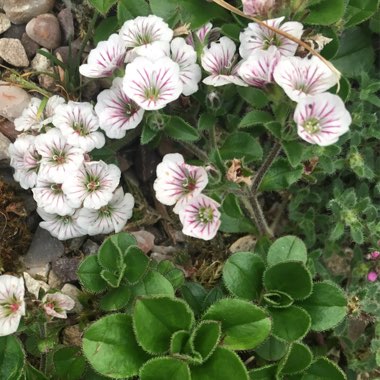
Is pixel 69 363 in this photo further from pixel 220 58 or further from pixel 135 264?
pixel 220 58

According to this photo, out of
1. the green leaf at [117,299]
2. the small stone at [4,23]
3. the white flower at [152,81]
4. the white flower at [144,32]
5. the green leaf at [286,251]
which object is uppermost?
the white flower at [144,32]

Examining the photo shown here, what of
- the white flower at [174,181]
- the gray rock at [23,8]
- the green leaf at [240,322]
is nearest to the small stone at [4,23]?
the gray rock at [23,8]

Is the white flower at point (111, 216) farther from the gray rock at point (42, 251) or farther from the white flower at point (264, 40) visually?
the white flower at point (264, 40)

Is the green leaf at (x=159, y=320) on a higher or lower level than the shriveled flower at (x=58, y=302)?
higher

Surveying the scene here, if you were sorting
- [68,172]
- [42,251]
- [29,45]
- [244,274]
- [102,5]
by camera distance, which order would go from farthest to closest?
1. [29,45]
2. [42,251]
3. [102,5]
4. [68,172]
5. [244,274]

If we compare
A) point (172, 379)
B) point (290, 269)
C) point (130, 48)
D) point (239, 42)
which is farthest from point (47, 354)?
point (239, 42)

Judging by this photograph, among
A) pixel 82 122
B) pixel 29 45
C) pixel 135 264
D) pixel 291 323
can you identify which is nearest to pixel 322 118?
pixel 291 323
